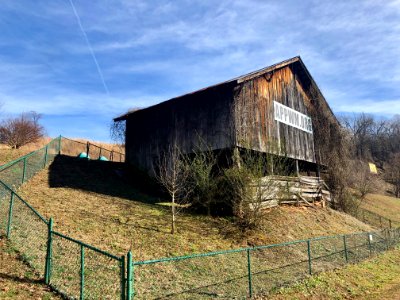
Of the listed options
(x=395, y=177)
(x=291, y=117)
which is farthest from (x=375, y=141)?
(x=291, y=117)

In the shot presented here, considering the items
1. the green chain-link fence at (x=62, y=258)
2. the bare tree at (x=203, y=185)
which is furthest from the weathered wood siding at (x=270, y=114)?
the green chain-link fence at (x=62, y=258)

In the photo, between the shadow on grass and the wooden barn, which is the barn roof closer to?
the wooden barn

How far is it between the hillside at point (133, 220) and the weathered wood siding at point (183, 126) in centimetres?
281

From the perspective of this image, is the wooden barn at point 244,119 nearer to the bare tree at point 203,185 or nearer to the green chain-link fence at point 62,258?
the bare tree at point 203,185

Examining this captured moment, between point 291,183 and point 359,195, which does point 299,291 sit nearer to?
point 291,183

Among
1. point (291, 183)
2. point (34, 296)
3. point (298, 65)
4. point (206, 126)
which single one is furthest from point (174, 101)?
point (34, 296)

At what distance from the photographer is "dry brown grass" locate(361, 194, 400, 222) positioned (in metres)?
35.6

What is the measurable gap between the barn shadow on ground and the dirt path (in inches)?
354

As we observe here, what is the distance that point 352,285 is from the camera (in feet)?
36.6

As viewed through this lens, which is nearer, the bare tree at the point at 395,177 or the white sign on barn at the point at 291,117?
the white sign on barn at the point at 291,117

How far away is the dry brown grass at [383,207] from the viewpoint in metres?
35.6

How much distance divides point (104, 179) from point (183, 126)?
5828 millimetres

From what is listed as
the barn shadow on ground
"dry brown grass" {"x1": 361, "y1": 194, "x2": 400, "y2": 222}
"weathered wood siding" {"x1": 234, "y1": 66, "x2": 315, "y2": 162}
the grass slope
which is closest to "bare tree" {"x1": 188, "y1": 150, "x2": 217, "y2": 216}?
"weathered wood siding" {"x1": 234, "y1": 66, "x2": 315, "y2": 162}

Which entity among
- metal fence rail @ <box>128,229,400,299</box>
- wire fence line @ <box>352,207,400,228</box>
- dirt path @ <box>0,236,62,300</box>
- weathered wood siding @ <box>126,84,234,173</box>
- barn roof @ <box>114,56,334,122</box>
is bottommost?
wire fence line @ <box>352,207,400,228</box>
